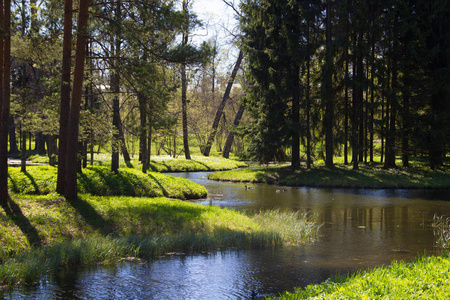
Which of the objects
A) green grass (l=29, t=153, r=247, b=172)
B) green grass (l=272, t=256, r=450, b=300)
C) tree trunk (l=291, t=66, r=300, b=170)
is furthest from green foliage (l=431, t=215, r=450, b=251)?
green grass (l=29, t=153, r=247, b=172)

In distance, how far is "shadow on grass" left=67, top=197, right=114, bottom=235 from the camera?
10086 millimetres

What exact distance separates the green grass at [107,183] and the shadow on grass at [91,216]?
9.14ft

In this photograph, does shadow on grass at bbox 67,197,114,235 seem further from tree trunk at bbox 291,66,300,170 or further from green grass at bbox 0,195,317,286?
tree trunk at bbox 291,66,300,170

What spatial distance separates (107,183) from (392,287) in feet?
39.6

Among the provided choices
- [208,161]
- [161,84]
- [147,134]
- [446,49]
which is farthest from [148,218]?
[208,161]

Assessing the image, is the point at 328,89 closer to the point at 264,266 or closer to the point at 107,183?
the point at 107,183

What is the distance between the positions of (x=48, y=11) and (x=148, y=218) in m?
8.21

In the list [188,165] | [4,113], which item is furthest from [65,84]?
[188,165]

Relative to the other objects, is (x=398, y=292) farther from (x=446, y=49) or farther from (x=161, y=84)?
(x=446, y=49)

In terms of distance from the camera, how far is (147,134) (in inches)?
701

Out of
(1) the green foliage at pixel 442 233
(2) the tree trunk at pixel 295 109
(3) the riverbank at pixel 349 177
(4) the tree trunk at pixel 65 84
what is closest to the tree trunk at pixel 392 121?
(3) the riverbank at pixel 349 177

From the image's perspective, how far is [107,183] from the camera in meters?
15.2

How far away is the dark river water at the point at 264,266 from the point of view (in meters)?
6.54

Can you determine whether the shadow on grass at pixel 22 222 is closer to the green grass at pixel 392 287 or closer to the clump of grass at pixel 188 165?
the green grass at pixel 392 287
